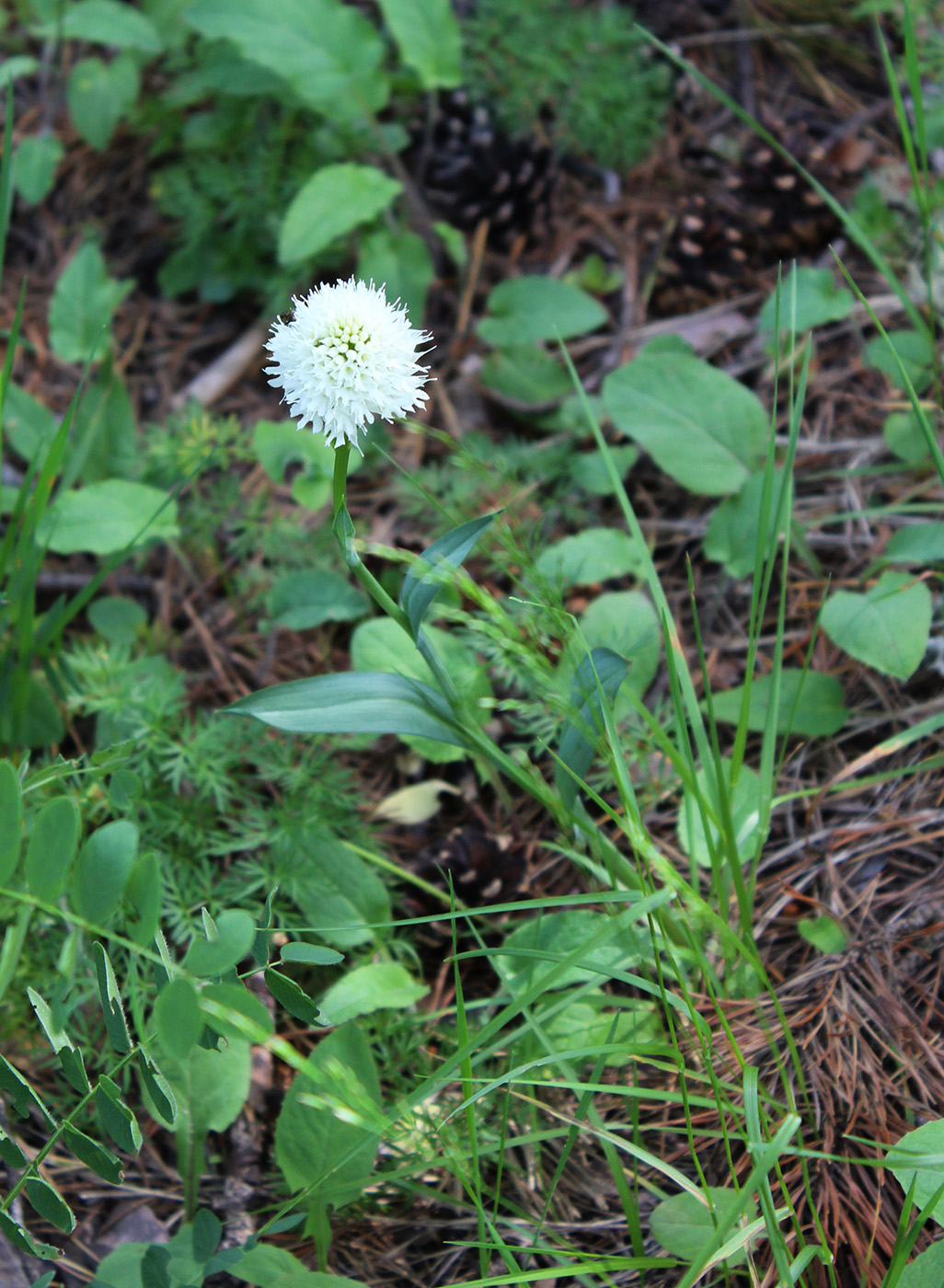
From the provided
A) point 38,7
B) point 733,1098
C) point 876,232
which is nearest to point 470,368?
point 876,232

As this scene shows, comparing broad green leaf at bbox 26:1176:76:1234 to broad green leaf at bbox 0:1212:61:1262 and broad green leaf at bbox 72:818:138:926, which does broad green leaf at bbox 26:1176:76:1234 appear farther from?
broad green leaf at bbox 72:818:138:926

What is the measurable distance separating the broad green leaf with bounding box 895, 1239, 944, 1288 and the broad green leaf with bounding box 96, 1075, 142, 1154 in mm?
789

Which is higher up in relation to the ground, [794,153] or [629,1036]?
[794,153]

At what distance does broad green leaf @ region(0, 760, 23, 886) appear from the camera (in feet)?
2.95

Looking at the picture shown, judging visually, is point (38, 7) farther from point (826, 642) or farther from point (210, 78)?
point (826, 642)

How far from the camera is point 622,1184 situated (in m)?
0.97

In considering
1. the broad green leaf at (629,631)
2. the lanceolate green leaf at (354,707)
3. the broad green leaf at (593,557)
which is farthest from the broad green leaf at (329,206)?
the lanceolate green leaf at (354,707)

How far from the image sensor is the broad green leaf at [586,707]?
1044 mm

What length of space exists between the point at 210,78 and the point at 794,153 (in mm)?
1325

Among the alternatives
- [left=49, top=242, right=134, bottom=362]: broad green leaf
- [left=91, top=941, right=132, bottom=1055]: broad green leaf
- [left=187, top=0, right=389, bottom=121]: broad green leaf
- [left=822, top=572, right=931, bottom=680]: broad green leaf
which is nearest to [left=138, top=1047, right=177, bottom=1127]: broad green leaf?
[left=91, top=941, right=132, bottom=1055]: broad green leaf

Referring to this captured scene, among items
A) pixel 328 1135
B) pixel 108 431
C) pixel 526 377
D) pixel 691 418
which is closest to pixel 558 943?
pixel 328 1135

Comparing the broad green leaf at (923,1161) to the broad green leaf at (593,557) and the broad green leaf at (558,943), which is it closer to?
the broad green leaf at (558,943)

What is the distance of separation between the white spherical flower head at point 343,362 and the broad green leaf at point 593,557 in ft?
2.05

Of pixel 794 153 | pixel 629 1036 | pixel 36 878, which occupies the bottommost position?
pixel 629 1036
